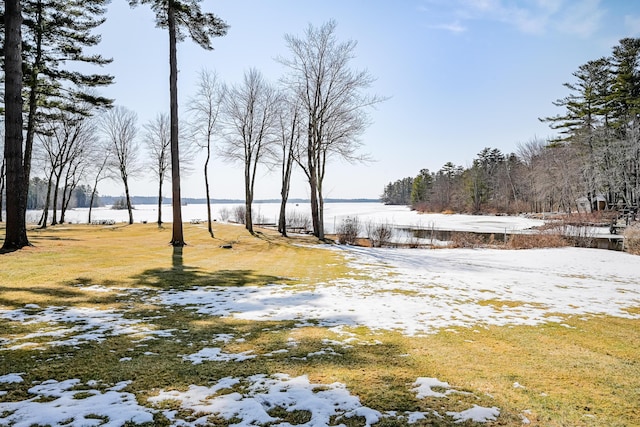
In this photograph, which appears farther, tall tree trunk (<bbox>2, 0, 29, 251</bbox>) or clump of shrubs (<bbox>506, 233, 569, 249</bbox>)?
clump of shrubs (<bbox>506, 233, 569, 249</bbox>)

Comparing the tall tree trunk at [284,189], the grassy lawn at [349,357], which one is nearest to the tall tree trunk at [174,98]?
the grassy lawn at [349,357]

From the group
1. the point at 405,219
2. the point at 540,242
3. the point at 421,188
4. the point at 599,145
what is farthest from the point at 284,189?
the point at 421,188

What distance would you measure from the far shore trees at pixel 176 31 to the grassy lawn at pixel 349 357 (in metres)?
8.66

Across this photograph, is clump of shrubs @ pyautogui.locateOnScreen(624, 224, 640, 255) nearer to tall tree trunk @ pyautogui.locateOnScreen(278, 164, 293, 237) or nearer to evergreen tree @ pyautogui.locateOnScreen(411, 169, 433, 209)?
tall tree trunk @ pyautogui.locateOnScreen(278, 164, 293, 237)

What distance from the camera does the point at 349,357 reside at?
4199 millimetres

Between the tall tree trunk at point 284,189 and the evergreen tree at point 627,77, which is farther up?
the evergreen tree at point 627,77

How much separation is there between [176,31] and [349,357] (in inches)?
664

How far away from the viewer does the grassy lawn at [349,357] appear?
123 inches

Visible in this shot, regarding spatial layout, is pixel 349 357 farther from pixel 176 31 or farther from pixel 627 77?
pixel 627 77

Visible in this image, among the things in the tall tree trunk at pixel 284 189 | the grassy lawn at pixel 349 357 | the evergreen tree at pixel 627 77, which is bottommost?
the grassy lawn at pixel 349 357

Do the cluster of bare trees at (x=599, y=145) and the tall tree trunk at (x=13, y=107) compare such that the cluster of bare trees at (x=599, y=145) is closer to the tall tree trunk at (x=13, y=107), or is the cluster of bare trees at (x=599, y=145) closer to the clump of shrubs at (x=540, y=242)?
the clump of shrubs at (x=540, y=242)

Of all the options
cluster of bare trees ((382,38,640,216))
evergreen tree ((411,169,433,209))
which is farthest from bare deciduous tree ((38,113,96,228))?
evergreen tree ((411,169,433,209))

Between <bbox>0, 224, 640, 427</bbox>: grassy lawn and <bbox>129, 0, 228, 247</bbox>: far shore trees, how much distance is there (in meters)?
8.66

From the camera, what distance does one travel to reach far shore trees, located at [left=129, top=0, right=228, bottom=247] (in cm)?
1537
